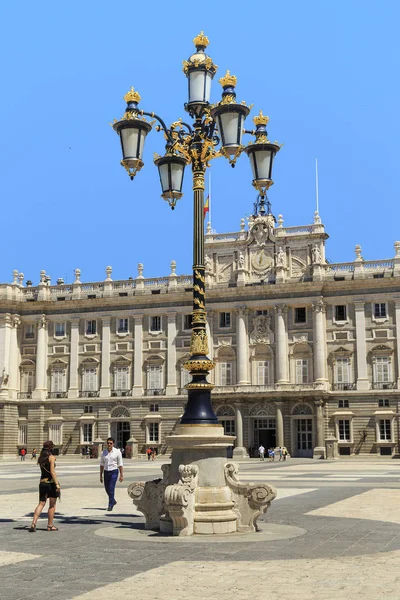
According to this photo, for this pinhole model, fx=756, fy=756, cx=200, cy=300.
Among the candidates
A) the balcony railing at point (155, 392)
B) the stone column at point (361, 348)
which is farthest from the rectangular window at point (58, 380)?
the stone column at point (361, 348)

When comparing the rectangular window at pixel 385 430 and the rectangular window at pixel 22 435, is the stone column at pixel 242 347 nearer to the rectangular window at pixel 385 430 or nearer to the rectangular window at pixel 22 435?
the rectangular window at pixel 385 430

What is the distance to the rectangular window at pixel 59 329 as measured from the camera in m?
70.1

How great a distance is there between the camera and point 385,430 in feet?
196

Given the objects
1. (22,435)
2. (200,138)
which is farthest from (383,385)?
(200,138)

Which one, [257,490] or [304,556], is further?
[257,490]

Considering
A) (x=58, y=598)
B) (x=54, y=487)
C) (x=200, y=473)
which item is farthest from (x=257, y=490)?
(x=58, y=598)

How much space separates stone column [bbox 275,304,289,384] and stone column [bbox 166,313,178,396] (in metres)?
9.18

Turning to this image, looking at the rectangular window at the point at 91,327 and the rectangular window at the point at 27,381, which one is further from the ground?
the rectangular window at the point at 91,327

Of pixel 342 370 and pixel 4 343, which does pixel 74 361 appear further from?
pixel 342 370

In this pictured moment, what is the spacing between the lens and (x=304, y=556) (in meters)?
10.2

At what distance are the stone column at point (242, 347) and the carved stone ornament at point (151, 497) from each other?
50.0 metres

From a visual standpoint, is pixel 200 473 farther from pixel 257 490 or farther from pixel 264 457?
pixel 264 457

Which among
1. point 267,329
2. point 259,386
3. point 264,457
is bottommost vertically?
point 264,457

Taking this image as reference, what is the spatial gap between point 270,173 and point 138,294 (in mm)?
54009
